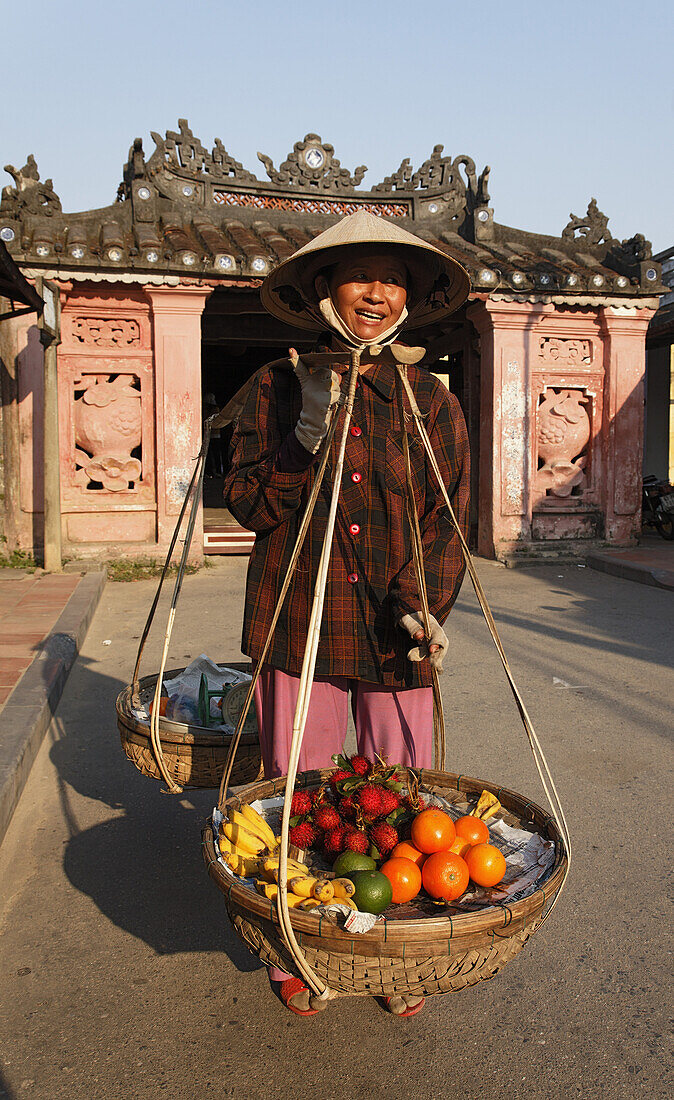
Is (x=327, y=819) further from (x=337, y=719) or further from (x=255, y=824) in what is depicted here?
(x=337, y=719)

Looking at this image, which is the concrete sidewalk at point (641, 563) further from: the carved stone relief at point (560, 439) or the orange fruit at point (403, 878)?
the orange fruit at point (403, 878)

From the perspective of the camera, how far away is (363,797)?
175cm

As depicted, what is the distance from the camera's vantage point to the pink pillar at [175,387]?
Answer: 25.8 feet

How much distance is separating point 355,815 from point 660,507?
989 centimetres

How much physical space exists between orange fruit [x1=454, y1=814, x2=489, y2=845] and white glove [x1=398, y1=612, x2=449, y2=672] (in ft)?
1.17

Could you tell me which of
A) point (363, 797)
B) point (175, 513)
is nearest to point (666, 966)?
point (363, 797)

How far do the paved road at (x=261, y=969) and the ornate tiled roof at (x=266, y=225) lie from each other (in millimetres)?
5223

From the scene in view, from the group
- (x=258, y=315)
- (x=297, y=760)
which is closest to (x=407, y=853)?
(x=297, y=760)

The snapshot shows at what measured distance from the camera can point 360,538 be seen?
1.90 meters

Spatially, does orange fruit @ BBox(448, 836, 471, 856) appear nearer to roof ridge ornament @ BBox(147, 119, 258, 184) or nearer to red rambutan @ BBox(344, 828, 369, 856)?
red rambutan @ BBox(344, 828, 369, 856)

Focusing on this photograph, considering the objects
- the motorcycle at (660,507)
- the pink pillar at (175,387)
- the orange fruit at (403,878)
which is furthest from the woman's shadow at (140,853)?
the motorcycle at (660,507)

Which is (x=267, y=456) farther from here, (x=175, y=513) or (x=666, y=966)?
(x=175, y=513)

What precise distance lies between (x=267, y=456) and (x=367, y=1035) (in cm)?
134

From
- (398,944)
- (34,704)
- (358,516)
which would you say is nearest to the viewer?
(398,944)
